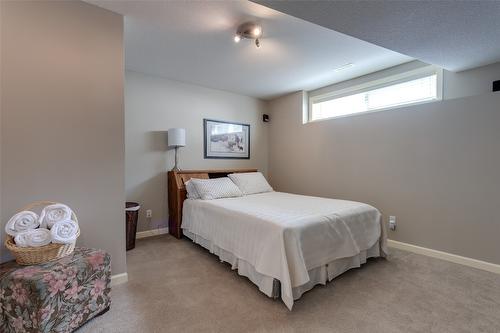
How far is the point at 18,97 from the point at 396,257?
3.88m

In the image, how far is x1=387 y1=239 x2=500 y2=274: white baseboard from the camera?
2381mm

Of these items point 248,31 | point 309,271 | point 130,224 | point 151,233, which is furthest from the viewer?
point 151,233

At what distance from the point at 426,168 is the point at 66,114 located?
373cm

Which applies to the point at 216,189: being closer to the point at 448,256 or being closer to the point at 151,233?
the point at 151,233

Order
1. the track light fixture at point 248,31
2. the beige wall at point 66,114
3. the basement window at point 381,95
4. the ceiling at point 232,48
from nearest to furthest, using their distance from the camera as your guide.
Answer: the beige wall at point 66,114, the ceiling at point 232,48, the track light fixture at point 248,31, the basement window at point 381,95

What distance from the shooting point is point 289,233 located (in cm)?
184

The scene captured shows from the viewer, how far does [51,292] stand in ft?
4.58

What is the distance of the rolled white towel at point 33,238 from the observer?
1.51 m

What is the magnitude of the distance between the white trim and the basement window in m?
3.59

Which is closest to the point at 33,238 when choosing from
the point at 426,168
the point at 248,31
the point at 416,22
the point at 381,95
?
the point at 248,31

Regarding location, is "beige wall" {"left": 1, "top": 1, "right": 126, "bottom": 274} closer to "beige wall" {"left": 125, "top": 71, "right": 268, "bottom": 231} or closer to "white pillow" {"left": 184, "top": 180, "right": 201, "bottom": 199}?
"white pillow" {"left": 184, "top": 180, "right": 201, "bottom": 199}

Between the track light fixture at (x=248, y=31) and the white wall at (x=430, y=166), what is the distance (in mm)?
1989

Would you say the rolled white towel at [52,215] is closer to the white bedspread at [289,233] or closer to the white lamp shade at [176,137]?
the white bedspread at [289,233]

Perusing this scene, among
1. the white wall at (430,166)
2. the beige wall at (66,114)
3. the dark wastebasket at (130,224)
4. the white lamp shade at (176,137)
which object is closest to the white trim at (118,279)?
the beige wall at (66,114)
